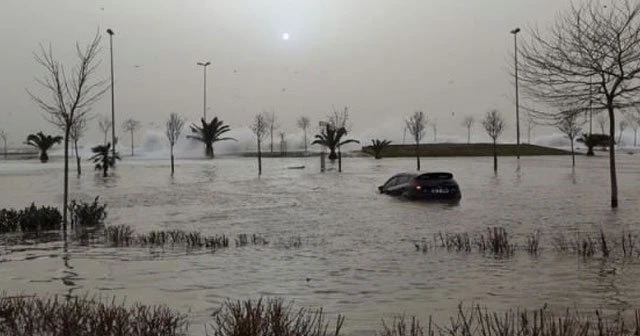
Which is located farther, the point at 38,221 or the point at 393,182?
the point at 393,182

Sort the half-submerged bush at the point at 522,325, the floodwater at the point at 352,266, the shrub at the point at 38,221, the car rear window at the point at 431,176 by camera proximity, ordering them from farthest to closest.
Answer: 1. the car rear window at the point at 431,176
2. the shrub at the point at 38,221
3. the floodwater at the point at 352,266
4. the half-submerged bush at the point at 522,325

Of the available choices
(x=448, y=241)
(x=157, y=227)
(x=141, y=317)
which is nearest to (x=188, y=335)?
(x=141, y=317)

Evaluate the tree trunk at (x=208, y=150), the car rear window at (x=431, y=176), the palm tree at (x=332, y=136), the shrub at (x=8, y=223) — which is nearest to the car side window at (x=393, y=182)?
the car rear window at (x=431, y=176)

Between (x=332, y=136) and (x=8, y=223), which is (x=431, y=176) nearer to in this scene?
(x=8, y=223)

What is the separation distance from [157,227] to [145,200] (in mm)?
10288

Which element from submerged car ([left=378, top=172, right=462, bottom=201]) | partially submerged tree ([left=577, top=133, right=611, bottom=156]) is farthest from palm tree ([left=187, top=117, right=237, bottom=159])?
submerged car ([left=378, top=172, right=462, bottom=201])

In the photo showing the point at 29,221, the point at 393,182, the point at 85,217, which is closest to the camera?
the point at 29,221

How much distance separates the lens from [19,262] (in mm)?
12180

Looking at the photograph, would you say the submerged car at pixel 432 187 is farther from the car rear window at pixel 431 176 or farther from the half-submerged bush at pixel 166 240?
the half-submerged bush at pixel 166 240

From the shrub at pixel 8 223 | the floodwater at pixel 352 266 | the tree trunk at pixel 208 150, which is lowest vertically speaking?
the floodwater at pixel 352 266

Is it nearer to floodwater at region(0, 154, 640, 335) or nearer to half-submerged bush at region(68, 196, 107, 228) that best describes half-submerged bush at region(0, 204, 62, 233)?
half-submerged bush at region(68, 196, 107, 228)

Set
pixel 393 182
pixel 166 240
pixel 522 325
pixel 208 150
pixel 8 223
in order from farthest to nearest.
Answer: pixel 208 150 → pixel 393 182 → pixel 8 223 → pixel 166 240 → pixel 522 325

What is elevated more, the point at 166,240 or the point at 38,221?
the point at 38,221

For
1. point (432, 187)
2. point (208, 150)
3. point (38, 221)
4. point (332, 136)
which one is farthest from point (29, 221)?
point (208, 150)
